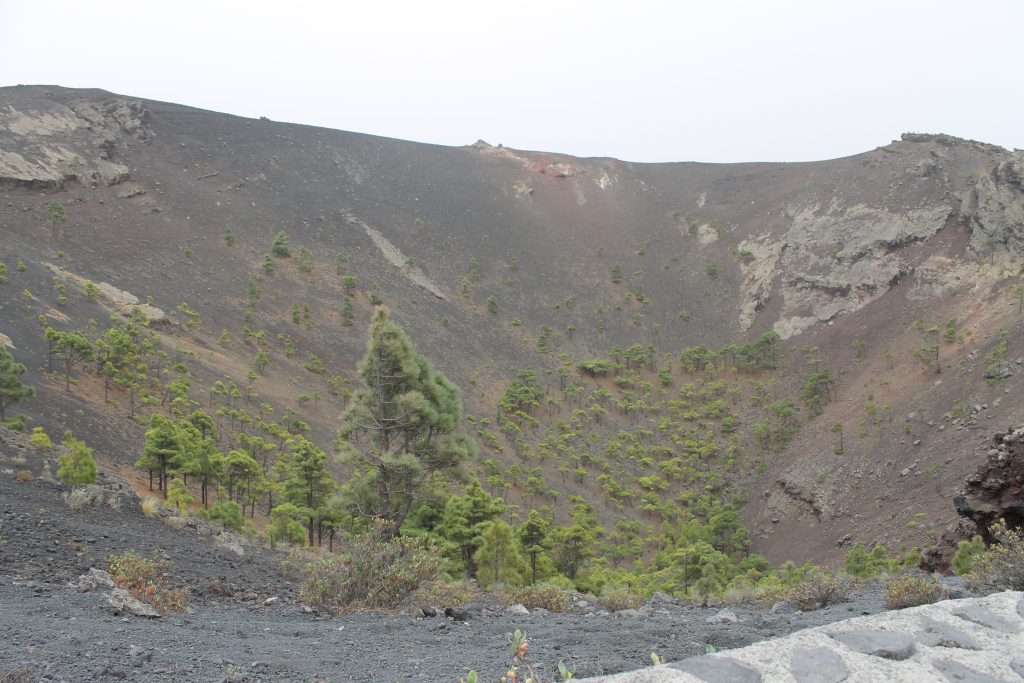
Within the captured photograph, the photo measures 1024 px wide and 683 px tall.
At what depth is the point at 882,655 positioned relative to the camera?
3.94 meters

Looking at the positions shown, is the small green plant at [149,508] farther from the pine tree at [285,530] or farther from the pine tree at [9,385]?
the pine tree at [9,385]

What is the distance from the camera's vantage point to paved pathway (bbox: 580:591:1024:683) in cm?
358

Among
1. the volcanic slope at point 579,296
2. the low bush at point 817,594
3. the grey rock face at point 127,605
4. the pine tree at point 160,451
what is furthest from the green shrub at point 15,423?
the low bush at point 817,594

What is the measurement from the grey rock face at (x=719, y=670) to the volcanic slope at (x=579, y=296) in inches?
864

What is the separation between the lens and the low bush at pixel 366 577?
8844mm

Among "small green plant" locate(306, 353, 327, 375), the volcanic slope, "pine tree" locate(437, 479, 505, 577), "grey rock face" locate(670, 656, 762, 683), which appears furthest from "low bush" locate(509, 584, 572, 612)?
"small green plant" locate(306, 353, 327, 375)

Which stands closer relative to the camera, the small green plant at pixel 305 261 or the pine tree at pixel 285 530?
the pine tree at pixel 285 530

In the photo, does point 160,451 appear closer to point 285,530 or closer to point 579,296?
point 285,530

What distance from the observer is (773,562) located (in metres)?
29.6

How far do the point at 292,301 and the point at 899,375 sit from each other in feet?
122

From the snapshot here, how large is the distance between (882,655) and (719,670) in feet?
3.69

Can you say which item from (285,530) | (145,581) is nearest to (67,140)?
(285,530)

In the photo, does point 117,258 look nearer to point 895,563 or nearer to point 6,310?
point 6,310

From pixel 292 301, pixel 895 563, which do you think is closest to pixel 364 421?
pixel 895 563
